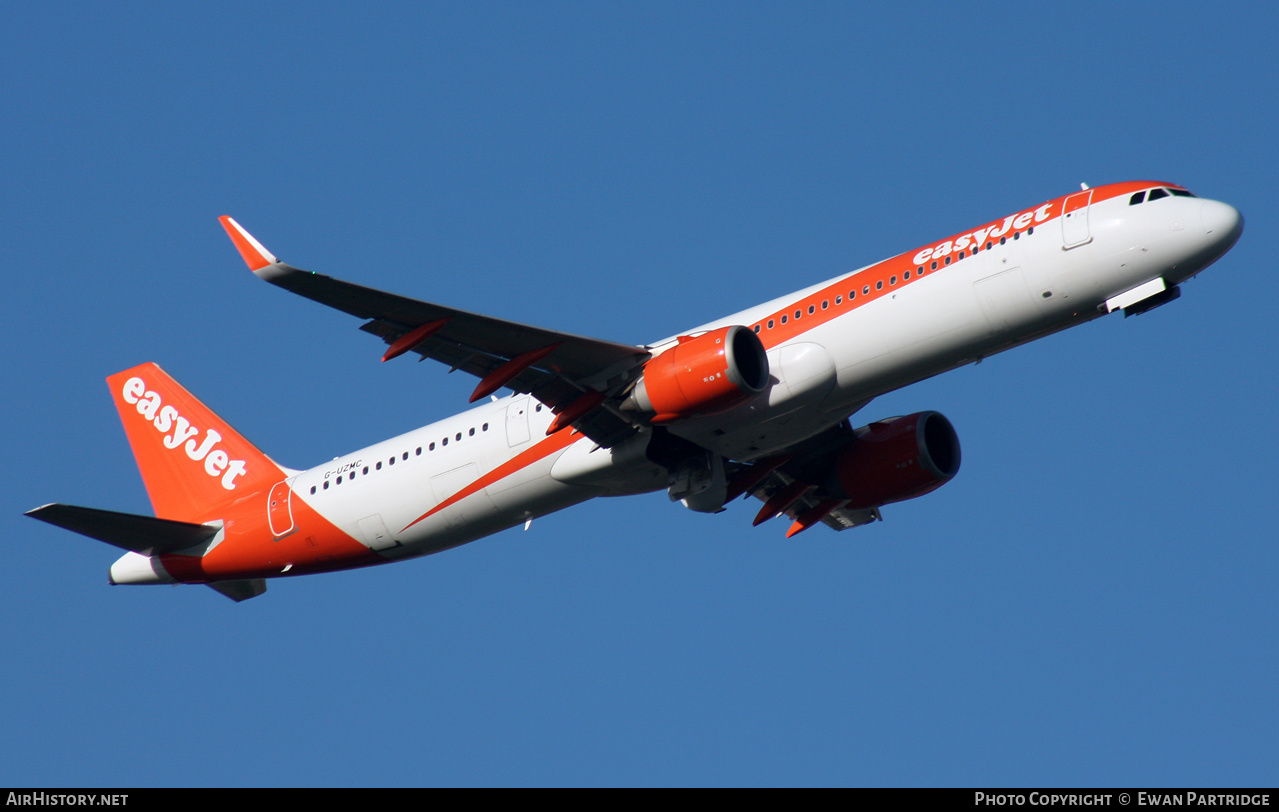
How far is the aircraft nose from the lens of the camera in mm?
28000

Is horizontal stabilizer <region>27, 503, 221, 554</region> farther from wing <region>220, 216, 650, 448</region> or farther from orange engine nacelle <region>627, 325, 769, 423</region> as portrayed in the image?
orange engine nacelle <region>627, 325, 769, 423</region>

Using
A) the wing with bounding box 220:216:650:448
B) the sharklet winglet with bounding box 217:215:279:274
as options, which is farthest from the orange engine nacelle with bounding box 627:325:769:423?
the sharklet winglet with bounding box 217:215:279:274

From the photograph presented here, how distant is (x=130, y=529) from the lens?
3588 cm

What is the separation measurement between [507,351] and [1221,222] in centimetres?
1503

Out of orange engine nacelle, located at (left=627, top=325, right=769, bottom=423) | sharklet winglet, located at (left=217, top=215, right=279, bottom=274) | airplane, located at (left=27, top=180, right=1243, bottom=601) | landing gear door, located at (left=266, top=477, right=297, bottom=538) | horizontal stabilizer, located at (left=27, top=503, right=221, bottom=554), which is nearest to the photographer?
sharklet winglet, located at (left=217, top=215, right=279, bottom=274)

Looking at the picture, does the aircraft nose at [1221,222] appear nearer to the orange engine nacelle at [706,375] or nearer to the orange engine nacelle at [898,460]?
the orange engine nacelle at [706,375]

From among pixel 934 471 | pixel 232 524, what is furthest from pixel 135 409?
pixel 934 471

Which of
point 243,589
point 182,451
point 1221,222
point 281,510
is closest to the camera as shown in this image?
point 1221,222

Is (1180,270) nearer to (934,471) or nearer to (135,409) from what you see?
(934,471)

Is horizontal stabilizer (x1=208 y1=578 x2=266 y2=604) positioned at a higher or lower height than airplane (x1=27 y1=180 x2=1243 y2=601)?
lower

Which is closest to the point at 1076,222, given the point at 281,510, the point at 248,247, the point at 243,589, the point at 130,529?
the point at 248,247

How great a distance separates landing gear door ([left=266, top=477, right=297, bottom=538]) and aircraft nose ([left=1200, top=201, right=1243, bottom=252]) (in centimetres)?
2306

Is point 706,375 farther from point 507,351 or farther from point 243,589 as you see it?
point 243,589

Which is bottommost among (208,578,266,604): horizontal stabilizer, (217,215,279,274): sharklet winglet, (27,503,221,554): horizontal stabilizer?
(208,578,266,604): horizontal stabilizer
